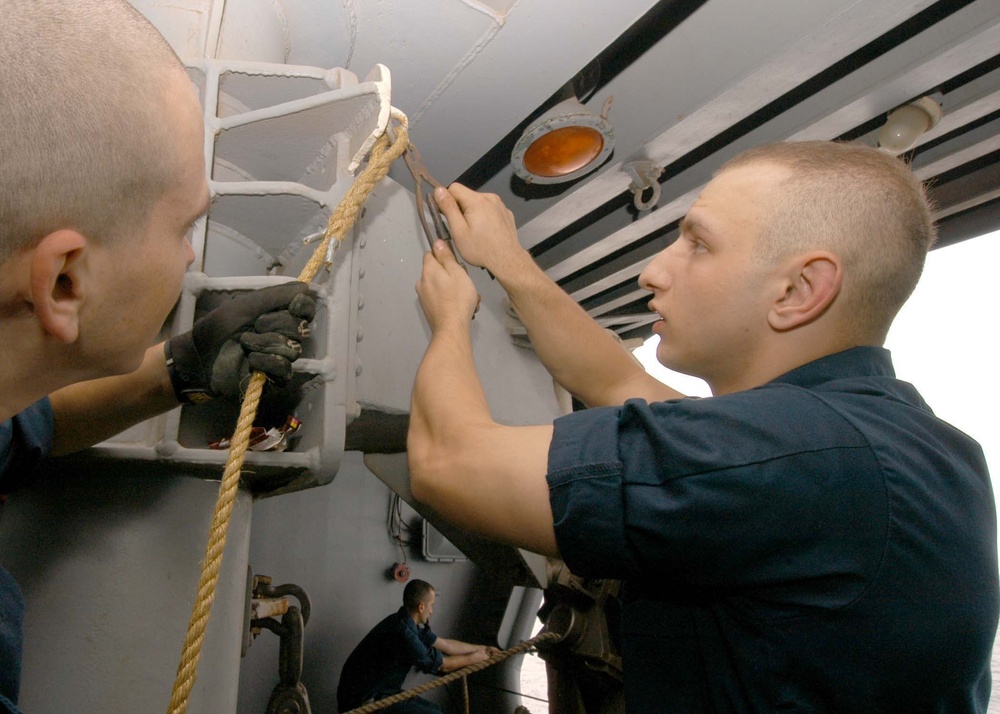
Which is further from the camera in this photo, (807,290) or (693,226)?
(693,226)

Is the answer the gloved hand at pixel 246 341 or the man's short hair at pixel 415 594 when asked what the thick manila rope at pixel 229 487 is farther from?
the man's short hair at pixel 415 594

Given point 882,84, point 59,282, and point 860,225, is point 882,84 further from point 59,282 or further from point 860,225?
point 59,282

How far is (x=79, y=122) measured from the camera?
2.31 ft

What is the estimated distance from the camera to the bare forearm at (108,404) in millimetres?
1148

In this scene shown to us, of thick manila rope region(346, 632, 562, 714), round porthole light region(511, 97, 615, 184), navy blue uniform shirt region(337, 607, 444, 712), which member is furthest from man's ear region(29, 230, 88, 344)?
navy blue uniform shirt region(337, 607, 444, 712)

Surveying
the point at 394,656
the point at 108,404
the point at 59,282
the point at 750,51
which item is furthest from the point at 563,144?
the point at 394,656

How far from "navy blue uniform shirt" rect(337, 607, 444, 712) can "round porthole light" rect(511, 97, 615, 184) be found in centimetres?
223

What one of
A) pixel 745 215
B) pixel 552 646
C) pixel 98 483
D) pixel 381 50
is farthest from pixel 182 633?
pixel 381 50

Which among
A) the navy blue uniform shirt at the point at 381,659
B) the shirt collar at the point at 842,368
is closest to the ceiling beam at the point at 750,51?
the shirt collar at the point at 842,368

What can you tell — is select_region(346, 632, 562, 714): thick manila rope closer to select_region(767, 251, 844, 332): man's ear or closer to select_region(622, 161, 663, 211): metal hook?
select_region(767, 251, 844, 332): man's ear

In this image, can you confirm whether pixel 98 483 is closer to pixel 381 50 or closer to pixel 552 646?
pixel 381 50

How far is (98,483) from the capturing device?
1201 mm

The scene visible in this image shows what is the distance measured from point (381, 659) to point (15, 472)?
245 cm

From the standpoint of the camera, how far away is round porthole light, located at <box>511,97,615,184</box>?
2.05 metres
